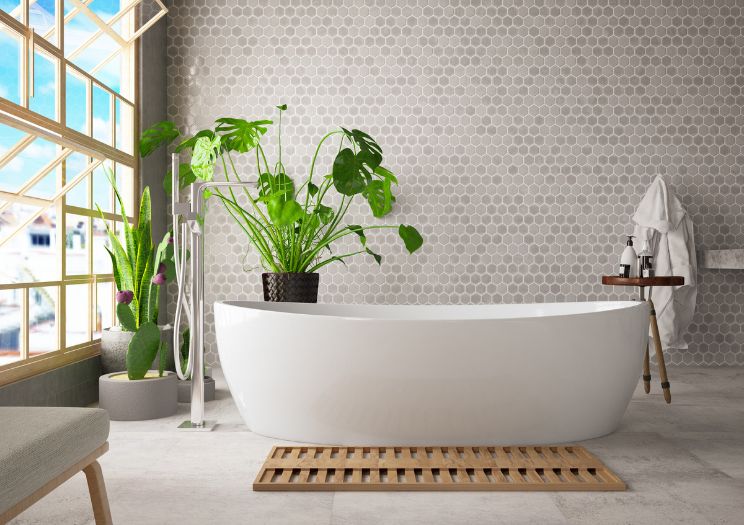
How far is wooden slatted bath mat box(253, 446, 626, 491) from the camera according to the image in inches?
91.2

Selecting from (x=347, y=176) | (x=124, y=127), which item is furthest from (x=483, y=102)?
(x=124, y=127)

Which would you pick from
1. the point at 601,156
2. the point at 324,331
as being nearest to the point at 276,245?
the point at 324,331

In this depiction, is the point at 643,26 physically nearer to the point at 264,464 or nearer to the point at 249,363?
the point at 249,363

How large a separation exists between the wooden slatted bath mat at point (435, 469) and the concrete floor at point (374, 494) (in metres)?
0.05

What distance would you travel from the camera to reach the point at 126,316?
3.52m

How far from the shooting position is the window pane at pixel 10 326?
306 cm

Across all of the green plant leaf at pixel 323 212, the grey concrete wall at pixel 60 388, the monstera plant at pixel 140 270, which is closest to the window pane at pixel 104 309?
the grey concrete wall at pixel 60 388

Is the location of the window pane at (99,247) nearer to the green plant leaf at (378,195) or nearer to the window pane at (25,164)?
the window pane at (25,164)


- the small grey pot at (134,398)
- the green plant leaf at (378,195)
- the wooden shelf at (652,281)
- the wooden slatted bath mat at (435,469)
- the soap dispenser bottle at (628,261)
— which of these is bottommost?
the wooden slatted bath mat at (435,469)

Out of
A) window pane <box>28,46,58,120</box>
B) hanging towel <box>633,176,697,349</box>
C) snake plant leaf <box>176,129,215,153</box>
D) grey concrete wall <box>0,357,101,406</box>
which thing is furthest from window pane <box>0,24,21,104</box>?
hanging towel <box>633,176,697,349</box>

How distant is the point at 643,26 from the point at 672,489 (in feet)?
12.7

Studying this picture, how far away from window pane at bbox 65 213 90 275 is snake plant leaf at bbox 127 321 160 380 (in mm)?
632

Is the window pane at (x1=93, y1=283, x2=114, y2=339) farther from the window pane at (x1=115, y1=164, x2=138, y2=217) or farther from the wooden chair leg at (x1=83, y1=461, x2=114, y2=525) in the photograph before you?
the wooden chair leg at (x1=83, y1=461, x2=114, y2=525)

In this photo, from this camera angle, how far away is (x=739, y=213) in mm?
→ 5098
